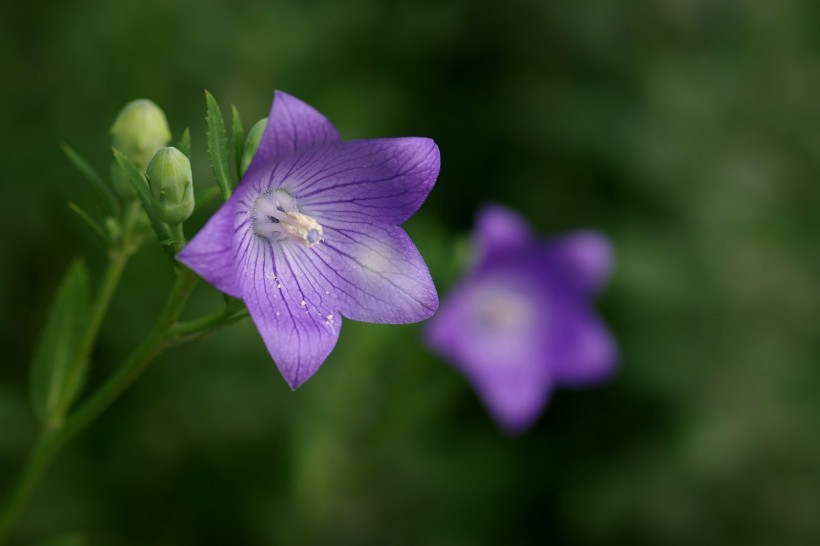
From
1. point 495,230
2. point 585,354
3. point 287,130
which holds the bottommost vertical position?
point 585,354

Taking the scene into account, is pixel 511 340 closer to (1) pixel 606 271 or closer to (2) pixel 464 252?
(1) pixel 606 271

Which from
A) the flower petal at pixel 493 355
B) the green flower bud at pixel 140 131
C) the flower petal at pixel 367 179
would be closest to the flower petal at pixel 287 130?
the flower petal at pixel 367 179

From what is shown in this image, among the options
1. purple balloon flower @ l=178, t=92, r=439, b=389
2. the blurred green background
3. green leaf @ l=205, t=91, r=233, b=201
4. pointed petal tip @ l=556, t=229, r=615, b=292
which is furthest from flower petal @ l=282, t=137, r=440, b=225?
pointed petal tip @ l=556, t=229, r=615, b=292

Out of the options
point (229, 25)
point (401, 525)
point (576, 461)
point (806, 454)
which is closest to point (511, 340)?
point (576, 461)

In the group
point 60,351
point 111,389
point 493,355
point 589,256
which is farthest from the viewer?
point 493,355

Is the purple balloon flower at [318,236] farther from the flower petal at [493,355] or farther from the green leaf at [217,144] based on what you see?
the flower petal at [493,355]

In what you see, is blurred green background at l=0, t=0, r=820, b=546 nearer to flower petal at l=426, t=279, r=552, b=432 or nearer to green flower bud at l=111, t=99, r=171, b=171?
flower petal at l=426, t=279, r=552, b=432

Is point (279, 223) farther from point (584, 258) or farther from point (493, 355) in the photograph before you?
point (493, 355)

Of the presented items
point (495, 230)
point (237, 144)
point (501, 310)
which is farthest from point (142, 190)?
point (501, 310)
